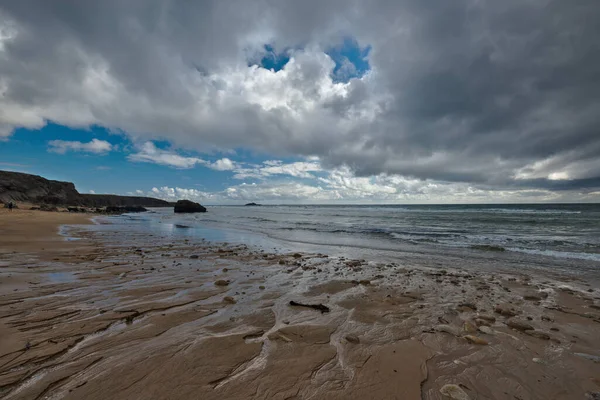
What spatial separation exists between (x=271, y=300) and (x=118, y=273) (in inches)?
204

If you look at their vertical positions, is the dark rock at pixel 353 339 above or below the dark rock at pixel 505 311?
above

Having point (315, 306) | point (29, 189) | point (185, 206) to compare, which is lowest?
point (315, 306)

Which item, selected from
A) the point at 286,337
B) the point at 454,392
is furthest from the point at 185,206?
the point at 454,392

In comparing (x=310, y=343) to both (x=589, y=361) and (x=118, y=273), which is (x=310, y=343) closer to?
(x=589, y=361)

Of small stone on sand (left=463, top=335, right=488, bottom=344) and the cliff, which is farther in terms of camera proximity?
the cliff

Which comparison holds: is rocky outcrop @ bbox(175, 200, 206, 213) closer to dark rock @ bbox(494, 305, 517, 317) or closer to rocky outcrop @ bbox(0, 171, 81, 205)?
rocky outcrop @ bbox(0, 171, 81, 205)

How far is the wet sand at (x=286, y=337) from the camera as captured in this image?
9.95ft

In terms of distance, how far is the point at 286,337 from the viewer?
423cm

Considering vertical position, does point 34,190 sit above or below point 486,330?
above

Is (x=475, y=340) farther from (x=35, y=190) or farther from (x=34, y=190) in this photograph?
(x=35, y=190)

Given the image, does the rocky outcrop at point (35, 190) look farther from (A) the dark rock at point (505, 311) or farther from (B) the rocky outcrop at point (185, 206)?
(A) the dark rock at point (505, 311)

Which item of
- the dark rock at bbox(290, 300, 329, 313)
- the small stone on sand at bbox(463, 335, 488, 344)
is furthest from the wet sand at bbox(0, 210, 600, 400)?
the dark rock at bbox(290, 300, 329, 313)

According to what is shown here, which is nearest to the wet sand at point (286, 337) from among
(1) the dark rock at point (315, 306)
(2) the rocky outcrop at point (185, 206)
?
(1) the dark rock at point (315, 306)

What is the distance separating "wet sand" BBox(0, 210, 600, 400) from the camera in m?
3.03
